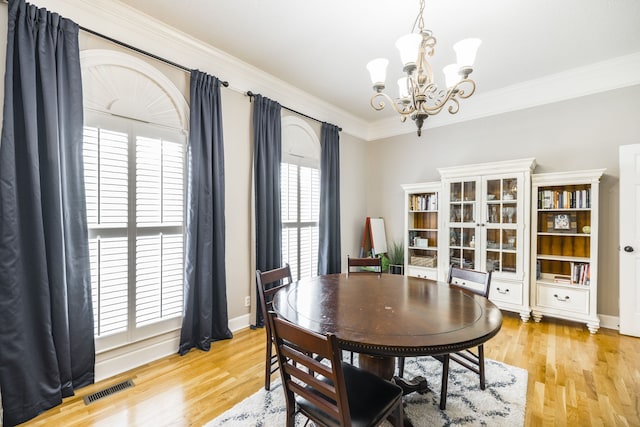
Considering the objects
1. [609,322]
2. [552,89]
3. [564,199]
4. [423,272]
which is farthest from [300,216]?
[609,322]

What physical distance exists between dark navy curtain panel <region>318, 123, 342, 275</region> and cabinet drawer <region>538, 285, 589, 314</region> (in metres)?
2.49

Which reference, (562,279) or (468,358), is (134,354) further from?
(562,279)

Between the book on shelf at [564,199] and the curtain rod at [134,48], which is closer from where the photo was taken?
the curtain rod at [134,48]

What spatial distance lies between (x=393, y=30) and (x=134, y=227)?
276cm

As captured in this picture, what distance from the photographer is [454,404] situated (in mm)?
1958

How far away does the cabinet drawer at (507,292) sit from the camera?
350 centimetres

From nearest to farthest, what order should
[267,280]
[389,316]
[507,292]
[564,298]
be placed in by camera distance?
[389,316]
[267,280]
[564,298]
[507,292]

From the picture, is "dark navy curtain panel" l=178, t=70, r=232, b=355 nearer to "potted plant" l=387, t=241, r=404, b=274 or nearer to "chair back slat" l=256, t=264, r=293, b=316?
"chair back slat" l=256, t=264, r=293, b=316

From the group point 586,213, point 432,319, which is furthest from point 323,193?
point 586,213

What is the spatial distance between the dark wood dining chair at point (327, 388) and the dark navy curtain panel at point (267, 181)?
1.99m

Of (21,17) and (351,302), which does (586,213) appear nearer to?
(351,302)

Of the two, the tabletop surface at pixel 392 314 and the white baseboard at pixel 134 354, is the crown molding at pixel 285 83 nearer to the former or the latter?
the tabletop surface at pixel 392 314

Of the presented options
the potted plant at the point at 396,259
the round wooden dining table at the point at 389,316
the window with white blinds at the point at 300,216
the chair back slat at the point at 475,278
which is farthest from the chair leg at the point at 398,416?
the potted plant at the point at 396,259

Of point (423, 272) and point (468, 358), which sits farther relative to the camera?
point (423, 272)
